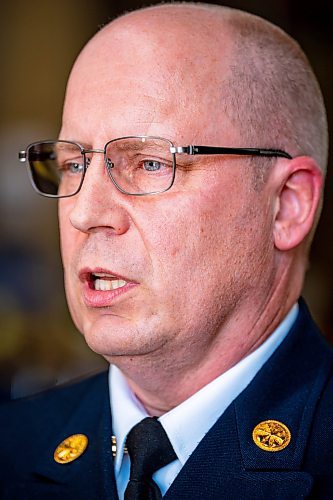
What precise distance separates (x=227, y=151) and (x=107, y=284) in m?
0.40

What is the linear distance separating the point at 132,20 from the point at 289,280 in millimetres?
725

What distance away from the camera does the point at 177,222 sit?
1836mm

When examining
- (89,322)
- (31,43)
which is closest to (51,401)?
(89,322)

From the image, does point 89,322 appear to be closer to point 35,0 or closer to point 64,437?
point 64,437

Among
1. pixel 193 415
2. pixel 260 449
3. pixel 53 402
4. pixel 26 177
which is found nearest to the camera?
pixel 260 449

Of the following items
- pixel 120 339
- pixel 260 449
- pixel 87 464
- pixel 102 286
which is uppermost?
pixel 102 286

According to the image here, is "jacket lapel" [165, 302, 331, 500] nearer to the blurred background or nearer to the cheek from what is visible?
the cheek

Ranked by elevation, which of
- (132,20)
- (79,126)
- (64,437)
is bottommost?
(64,437)

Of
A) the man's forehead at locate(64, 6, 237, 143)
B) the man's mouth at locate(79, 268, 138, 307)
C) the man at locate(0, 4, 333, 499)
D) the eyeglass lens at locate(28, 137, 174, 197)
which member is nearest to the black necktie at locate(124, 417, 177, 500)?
the man at locate(0, 4, 333, 499)

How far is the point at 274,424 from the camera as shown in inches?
73.1

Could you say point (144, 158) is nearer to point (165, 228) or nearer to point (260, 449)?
point (165, 228)

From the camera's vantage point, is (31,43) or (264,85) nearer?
(264,85)

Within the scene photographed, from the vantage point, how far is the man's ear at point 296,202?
6.55 feet

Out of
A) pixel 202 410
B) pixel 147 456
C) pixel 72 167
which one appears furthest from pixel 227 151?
pixel 147 456
